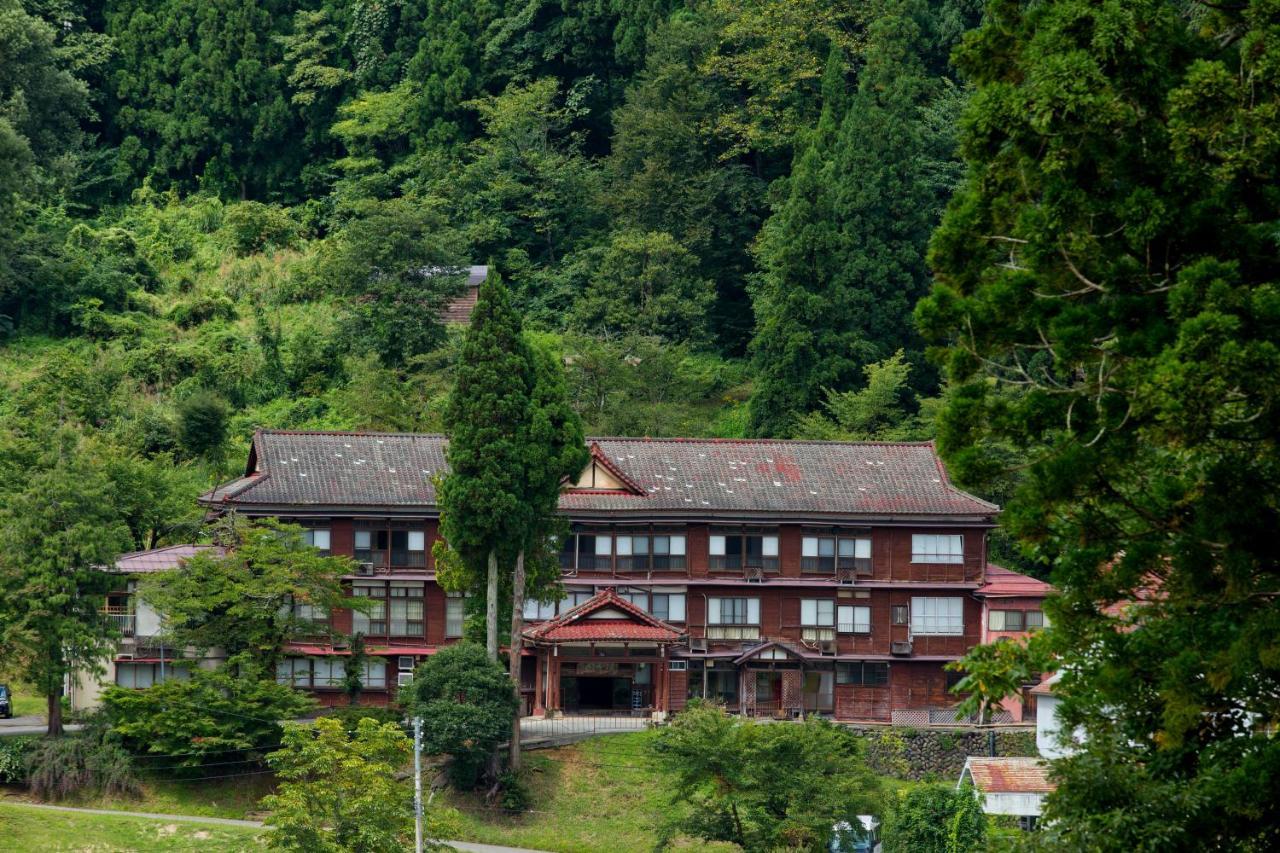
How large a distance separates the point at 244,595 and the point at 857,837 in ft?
50.0

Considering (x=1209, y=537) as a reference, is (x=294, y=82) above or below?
above

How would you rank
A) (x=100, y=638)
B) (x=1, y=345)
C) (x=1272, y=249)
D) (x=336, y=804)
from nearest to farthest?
(x=1272, y=249), (x=336, y=804), (x=100, y=638), (x=1, y=345)

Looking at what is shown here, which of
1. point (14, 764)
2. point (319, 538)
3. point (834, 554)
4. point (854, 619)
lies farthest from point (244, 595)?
point (854, 619)

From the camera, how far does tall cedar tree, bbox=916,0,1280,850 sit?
818 inches

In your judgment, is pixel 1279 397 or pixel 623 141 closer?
pixel 1279 397

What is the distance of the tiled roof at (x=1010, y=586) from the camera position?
58.8 metres

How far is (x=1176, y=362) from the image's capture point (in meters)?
20.2

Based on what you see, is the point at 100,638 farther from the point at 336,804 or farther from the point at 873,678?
the point at 873,678

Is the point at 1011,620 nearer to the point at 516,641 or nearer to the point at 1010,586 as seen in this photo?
the point at 1010,586

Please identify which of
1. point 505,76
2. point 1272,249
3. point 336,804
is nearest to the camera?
point 1272,249

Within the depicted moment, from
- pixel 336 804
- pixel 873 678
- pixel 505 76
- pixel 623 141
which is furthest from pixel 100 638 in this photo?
pixel 505 76

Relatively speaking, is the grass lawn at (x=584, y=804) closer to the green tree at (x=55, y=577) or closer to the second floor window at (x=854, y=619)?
the second floor window at (x=854, y=619)

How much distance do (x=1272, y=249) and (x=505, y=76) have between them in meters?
67.9

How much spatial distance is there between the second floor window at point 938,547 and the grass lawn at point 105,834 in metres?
20.3
